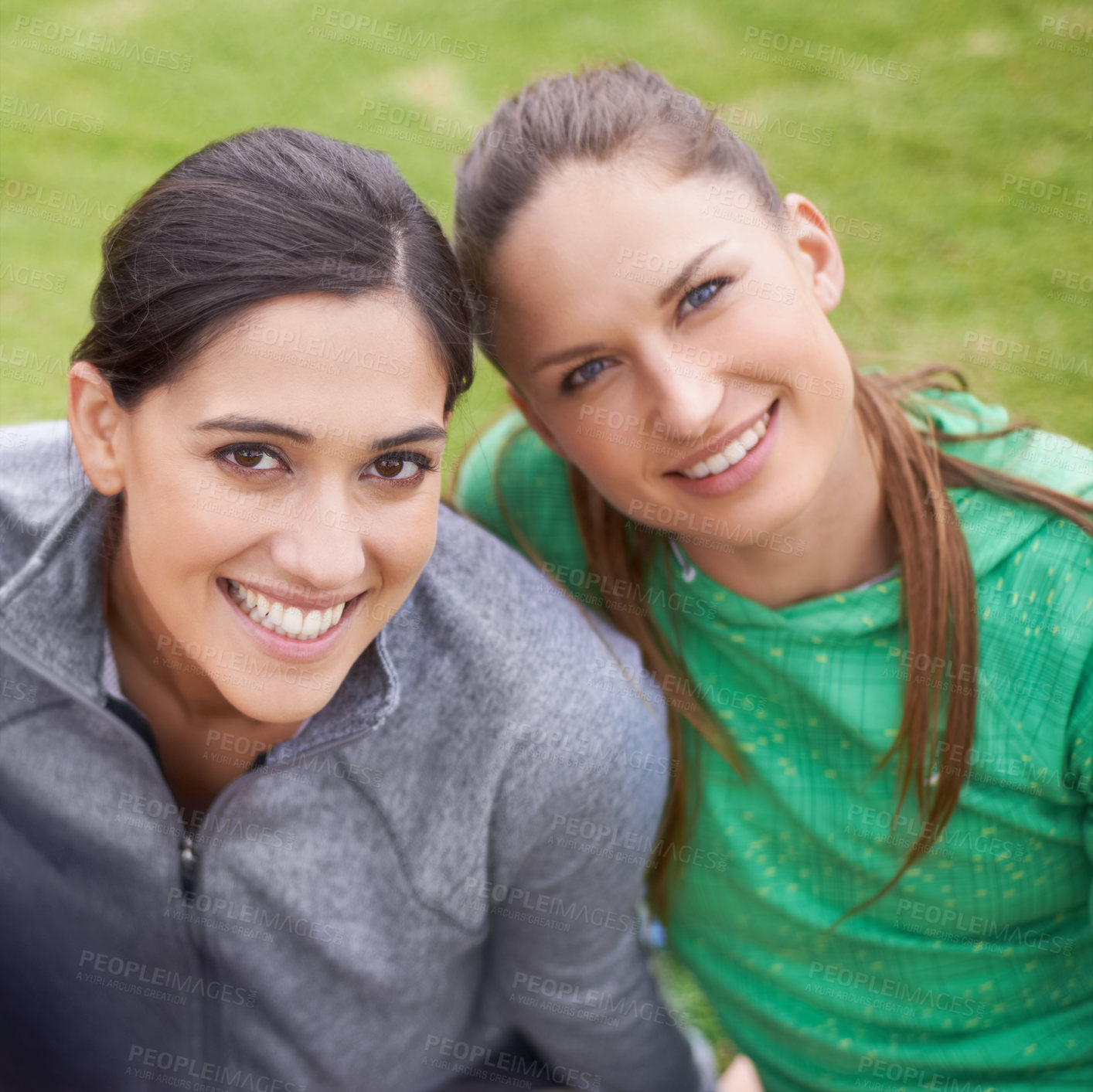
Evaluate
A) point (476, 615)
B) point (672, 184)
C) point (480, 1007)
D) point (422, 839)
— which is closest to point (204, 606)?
point (476, 615)

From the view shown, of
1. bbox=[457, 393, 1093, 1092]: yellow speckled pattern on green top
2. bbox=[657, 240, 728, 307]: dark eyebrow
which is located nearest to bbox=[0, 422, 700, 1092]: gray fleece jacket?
bbox=[457, 393, 1093, 1092]: yellow speckled pattern on green top

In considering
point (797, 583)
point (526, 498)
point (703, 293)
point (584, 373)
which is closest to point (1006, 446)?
point (797, 583)

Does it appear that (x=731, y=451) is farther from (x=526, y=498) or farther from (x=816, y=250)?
(x=526, y=498)

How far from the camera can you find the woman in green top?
77.3 inches

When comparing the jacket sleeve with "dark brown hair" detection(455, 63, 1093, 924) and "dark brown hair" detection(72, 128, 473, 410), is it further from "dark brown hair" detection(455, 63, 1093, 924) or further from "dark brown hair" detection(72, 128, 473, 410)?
"dark brown hair" detection(72, 128, 473, 410)

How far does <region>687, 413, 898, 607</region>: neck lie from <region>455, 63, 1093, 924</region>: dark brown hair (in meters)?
0.03

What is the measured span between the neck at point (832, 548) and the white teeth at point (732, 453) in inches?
9.9

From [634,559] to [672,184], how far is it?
79 centimetres

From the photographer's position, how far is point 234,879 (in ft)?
6.61

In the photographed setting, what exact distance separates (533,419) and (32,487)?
36.9 inches

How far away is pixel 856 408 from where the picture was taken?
229 centimetres

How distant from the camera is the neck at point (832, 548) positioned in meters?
2.24

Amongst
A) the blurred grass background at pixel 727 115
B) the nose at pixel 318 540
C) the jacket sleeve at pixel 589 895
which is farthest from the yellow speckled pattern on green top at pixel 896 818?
the blurred grass background at pixel 727 115

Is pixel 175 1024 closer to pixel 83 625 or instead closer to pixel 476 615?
pixel 83 625
